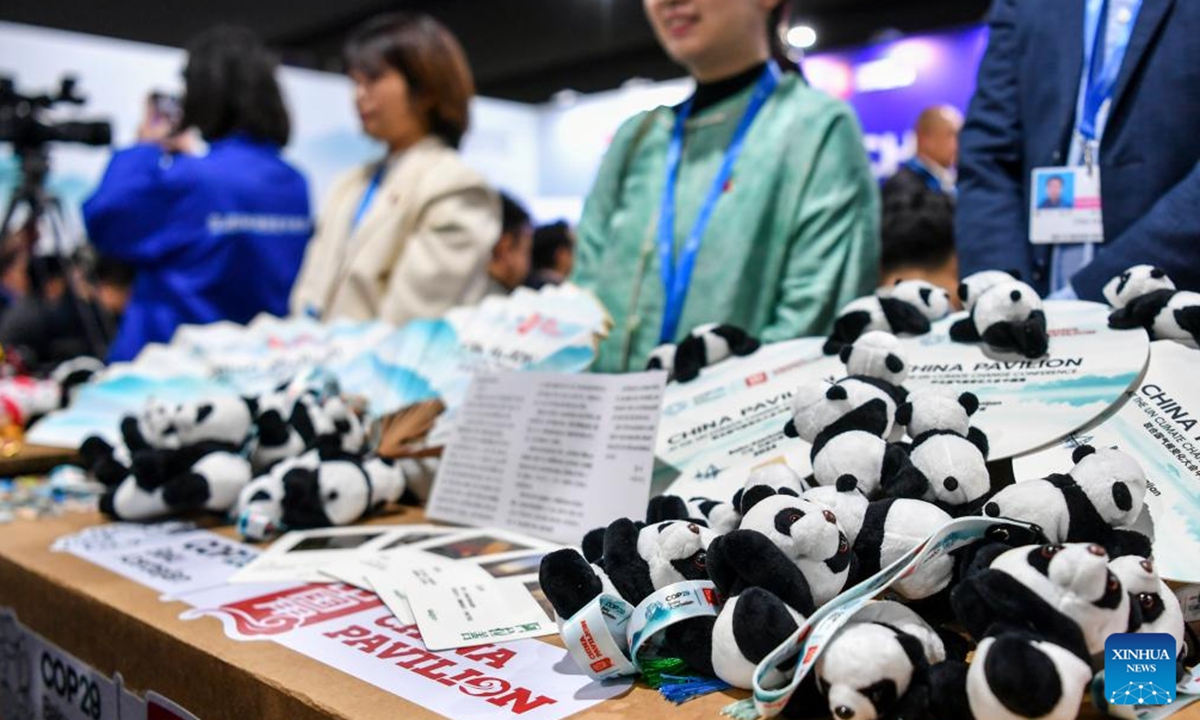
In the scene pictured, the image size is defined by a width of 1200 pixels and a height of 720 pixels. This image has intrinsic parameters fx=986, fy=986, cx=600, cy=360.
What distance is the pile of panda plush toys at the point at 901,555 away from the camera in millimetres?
552

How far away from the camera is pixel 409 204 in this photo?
198cm

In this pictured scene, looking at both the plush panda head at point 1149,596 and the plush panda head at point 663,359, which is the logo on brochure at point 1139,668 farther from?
the plush panda head at point 663,359

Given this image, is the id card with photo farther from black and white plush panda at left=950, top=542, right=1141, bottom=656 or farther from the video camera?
the video camera

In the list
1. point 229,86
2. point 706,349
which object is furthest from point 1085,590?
point 229,86

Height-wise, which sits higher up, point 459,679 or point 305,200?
point 305,200

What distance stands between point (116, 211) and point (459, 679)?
80.7 inches

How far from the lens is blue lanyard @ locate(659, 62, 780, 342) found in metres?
1.40

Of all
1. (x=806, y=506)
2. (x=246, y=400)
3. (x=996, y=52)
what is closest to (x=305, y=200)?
(x=246, y=400)

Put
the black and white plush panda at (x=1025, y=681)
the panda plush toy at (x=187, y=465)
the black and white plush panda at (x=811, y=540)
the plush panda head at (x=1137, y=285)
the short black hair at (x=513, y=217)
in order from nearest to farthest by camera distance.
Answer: the black and white plush panda at (x=1025, y=681) → the black and white plush panda at (x=811, y=540) → the plush panda head at (x=1137, y=285) → the panda plush toy at (x=187, y=465) → the short black hair at (x=513, y=217)

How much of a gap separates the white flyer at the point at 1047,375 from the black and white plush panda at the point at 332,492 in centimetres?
65

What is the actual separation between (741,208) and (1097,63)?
0.47 meters

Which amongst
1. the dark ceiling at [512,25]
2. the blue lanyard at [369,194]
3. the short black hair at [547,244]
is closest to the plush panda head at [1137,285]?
the blue lanyard at [369,194]

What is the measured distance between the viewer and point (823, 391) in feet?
2.68

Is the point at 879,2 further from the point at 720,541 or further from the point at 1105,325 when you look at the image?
the point at 720,541
